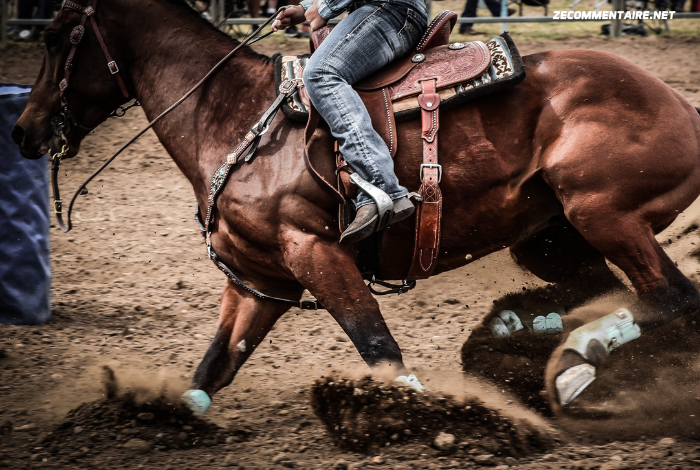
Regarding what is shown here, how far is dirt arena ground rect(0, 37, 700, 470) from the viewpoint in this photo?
11.4ft

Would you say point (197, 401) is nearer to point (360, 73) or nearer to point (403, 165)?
point (403, 165)

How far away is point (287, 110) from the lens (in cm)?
355

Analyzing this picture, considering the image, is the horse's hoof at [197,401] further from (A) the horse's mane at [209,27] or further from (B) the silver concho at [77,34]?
(B) the silver concho at [77,34]

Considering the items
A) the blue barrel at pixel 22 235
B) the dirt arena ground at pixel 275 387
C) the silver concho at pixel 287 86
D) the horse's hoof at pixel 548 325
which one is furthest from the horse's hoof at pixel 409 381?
the blue barrel at pixel 22 235

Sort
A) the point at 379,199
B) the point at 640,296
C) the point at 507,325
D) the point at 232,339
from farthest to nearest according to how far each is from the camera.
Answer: the point at 507,325, the point at 232,339, the point at 640,296, the point at 379,199

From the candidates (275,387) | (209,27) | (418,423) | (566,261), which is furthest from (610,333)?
(209,27)

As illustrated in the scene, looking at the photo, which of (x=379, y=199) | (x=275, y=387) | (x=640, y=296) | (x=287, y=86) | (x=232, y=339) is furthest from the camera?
(x=275, y=387)

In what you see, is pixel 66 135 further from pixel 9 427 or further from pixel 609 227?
pixel 609 227

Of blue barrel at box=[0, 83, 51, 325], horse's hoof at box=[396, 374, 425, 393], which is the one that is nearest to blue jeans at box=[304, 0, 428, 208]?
horse's hoof at box=[396, 374, 425, 393]

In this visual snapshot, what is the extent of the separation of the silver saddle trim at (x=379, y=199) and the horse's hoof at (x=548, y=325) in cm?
157

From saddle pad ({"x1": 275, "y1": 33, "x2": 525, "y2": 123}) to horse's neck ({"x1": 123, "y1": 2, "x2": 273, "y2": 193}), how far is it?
0.74ft

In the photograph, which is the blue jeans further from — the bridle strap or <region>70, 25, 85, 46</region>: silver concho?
<region>70, 25, 85, 46</region>: silver concho

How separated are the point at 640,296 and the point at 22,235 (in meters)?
3.91

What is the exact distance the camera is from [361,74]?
350cm
